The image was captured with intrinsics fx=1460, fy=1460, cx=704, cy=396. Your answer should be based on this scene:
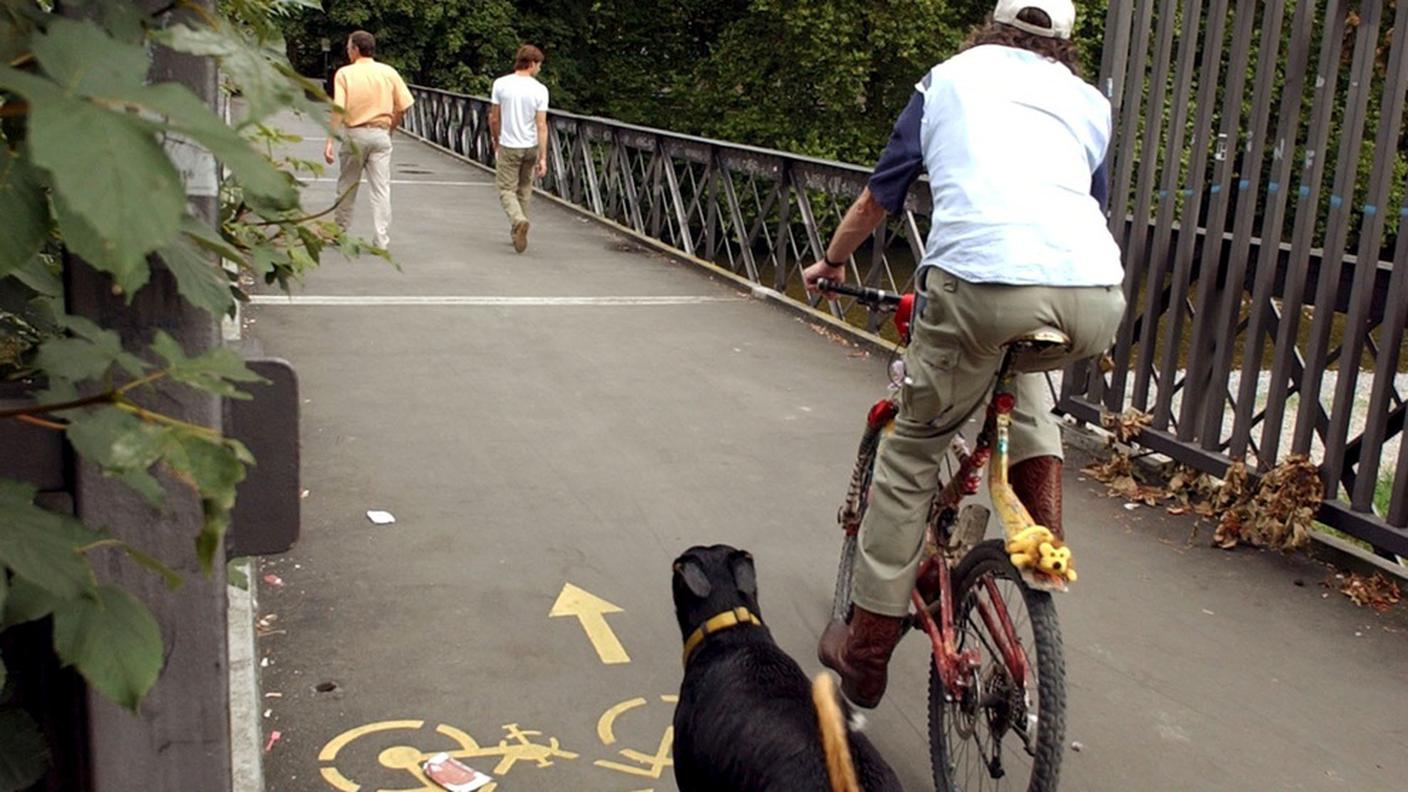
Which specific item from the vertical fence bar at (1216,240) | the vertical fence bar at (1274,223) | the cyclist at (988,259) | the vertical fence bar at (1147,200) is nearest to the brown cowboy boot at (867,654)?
the cyclist at (988,259)

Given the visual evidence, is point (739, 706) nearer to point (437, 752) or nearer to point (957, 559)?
point (957, 559)

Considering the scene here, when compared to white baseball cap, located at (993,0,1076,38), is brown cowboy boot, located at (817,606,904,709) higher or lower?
lower

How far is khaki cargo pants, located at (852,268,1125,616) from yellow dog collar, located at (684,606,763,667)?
48cm

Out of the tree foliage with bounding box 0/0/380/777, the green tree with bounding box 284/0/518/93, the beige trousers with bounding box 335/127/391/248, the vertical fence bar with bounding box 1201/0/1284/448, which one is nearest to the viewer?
the tree foliage with bounding box 0/0/380/777

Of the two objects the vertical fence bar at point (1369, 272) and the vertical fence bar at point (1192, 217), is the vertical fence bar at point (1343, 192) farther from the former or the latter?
the vertical fence bar at point (1192, 217)

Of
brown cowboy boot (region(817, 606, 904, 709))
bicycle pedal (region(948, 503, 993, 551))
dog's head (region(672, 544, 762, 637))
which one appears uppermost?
bicycle pedal (region(948, 503, 993, 551))

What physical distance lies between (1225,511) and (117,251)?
5632 millimetres

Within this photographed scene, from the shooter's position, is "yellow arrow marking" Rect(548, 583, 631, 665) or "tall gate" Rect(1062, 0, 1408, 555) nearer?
"yellow arrow marking" Rect(548, 583, 631, 665)

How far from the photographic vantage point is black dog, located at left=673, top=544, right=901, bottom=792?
106 inches

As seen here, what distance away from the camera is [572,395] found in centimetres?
798

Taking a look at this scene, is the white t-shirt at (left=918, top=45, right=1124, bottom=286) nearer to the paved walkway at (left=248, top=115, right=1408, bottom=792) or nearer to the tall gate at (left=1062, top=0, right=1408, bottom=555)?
the paved walkway at (left=248, top=115, right=1408, bottom=792)

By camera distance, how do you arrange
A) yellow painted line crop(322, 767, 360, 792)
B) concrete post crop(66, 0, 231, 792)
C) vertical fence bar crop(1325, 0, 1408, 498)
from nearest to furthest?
concrete post crop(66, 0, 231, 792), yellow painted line crop(322, 767, 360, 792), vertical fence bar crop(1325, 0, 1408, 498)

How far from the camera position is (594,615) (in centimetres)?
487

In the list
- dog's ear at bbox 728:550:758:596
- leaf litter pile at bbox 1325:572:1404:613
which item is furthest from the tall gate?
dog's ear at bbox 728:550:758:596
